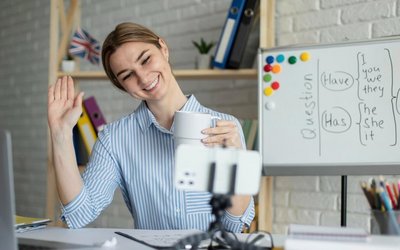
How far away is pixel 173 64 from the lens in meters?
2.93

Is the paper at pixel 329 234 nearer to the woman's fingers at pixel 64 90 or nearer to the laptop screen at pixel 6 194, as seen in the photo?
the laptop screen at pixel 6 194

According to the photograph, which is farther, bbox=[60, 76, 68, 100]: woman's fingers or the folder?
the folder

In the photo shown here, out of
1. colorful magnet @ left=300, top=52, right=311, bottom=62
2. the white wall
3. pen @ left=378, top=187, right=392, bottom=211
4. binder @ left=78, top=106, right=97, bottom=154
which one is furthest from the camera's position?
binder @ left=78, top=106, right=97, bottom=154

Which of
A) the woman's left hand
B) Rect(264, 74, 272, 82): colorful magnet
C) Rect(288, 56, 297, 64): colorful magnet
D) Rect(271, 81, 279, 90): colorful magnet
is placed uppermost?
Rect(288, 56, 297, 64): colorful magnet

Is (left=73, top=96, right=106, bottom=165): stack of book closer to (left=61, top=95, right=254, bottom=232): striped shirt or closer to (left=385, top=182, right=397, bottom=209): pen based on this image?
(left=61, top=95, right=254, bottom=232): striped shirt

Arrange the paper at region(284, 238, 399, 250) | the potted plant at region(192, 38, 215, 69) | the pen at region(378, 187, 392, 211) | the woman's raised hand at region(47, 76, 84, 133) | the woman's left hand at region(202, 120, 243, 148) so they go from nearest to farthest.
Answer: the paper at region(284, 238, 399, 250), the pen at region(378, 187, 392, 211), the woman's left hand at region(202, 120, 243, 148), the woman's raised hand at region(47, 76, 84, 133), the potted plant at region(192, 38, 215, 69)

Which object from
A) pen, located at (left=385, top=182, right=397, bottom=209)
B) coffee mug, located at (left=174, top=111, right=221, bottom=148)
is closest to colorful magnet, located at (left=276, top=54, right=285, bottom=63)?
coffee mug, located at (left=174, top=111, right=221, bottom=148)

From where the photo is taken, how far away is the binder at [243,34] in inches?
92.7

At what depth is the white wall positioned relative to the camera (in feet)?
7.61

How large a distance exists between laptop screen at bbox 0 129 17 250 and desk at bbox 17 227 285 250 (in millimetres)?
181

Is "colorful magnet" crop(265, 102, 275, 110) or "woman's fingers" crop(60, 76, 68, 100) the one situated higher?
"woman's fingers" crop(60, 76, 68, 100)

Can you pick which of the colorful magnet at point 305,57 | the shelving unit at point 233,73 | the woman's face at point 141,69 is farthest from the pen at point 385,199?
the shelving unit at point 233,73

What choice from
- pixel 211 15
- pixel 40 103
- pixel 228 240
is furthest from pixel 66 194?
pixel 40 103

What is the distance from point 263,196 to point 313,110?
18.9 inches
